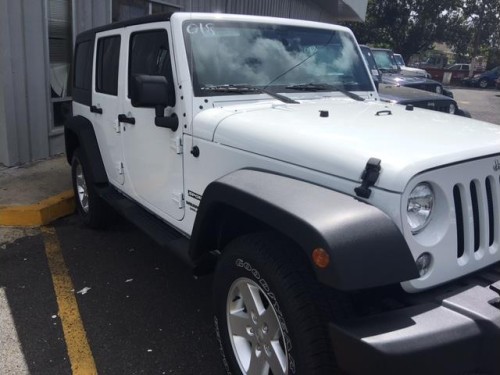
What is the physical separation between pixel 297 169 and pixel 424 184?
57cm

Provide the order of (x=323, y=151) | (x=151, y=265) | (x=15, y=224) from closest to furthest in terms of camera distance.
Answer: (x=323, y=151) < (x=151, y=265) < (x=15, y=224)

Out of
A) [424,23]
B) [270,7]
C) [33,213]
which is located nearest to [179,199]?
[33,213]

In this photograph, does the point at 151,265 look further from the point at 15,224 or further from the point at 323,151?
the point at 323,151

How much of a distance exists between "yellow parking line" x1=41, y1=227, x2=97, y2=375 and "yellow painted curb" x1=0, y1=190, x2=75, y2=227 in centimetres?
43

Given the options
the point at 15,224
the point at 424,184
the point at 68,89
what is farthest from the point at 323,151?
the point at 68,89

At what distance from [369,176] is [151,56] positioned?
211 cm

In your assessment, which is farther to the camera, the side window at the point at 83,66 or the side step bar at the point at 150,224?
the side window at the point at 83,66

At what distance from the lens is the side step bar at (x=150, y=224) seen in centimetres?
313

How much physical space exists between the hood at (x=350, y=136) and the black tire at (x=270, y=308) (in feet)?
1.46

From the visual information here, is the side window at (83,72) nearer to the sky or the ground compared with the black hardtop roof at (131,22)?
nearer to the ground

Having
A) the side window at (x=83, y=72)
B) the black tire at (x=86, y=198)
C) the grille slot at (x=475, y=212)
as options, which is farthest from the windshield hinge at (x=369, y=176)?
the side window at (x=83, y=72)

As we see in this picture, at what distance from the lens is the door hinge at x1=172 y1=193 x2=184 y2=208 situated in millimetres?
3276

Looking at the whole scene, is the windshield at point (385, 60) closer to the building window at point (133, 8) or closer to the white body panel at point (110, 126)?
the building window at point (133, 8)

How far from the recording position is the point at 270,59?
346 cm
